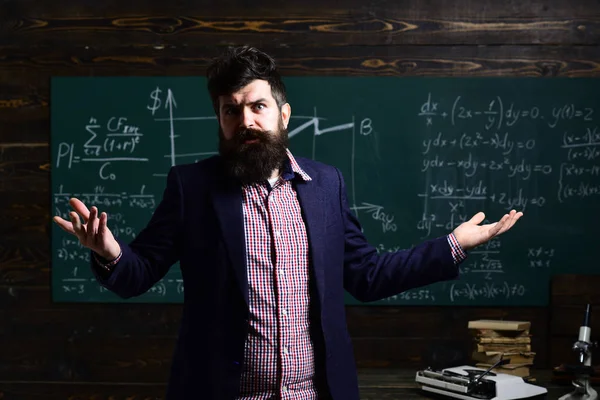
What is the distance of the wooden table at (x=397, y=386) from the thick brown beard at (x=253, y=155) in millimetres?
1026

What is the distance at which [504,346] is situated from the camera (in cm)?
279

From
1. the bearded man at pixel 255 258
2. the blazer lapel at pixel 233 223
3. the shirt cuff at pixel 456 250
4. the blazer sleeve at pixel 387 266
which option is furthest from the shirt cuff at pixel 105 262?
the shirt cuff at pixel 456 250

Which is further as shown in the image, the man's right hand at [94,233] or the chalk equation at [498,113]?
the chalk equation at [498,113]

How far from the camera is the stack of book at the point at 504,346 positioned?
107 inches

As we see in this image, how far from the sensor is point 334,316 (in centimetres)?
167

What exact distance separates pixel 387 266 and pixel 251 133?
0.47 metres

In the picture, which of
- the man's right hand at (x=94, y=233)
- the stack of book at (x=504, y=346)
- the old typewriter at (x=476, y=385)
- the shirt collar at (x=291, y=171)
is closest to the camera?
the man's right hand at (x=94, y=233)

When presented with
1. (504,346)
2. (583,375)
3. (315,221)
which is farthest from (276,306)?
(504,346)

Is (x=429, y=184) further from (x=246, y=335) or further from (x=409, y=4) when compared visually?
(x=246, y=335)

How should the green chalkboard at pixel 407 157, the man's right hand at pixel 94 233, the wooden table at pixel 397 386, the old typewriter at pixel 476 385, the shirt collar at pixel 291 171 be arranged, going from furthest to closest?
the green chalkboard at pixel 407 157
the wooden table at pixel 397 386
the old typewriter at pixel 476 385
the shirt collar at pixel 291 171
the man's right hand at pixel 94 233

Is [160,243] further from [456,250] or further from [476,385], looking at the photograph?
[476,385]

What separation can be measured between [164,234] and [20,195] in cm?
238

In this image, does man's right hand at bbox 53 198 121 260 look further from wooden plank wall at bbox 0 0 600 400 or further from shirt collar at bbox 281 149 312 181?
wooden plank wall at bbox 0 0 600 400

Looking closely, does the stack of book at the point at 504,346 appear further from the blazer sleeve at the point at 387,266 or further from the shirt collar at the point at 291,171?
the shirt collar at the point at 291,171
